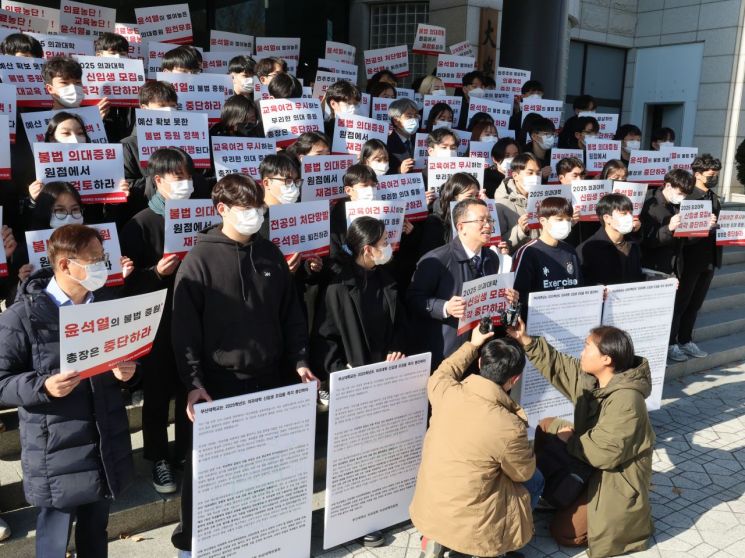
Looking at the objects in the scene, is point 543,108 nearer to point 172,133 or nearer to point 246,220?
point 172,133

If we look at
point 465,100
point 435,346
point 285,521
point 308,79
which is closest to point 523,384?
point 435,346

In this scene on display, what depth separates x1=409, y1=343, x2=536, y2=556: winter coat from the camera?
12.0 feet

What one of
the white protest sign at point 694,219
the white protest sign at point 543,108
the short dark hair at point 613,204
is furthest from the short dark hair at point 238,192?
the white protest sign at point 543,108

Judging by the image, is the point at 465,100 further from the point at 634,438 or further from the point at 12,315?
the point at 12,315

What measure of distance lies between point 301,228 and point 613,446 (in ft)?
7.73

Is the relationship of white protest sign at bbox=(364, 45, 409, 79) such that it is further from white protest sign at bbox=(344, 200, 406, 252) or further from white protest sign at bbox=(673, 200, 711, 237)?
white protest sign at bbox=(344, 200, 406, 252)

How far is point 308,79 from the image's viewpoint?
494 inches

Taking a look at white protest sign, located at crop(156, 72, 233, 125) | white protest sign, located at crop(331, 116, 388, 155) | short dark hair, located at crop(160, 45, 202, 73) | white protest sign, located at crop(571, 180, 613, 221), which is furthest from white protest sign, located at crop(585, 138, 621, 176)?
short dark hair, located at crop(160, 45, 202, 73)

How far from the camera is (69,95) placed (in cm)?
548

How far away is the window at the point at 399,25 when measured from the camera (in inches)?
567

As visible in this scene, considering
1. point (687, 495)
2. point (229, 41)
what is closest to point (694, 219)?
point (687, 495)

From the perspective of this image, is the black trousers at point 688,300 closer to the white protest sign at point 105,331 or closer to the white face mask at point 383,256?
the white face mask at point 383,256

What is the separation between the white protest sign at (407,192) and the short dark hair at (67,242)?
108 inches

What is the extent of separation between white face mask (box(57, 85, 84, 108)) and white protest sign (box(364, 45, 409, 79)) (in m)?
5.75
